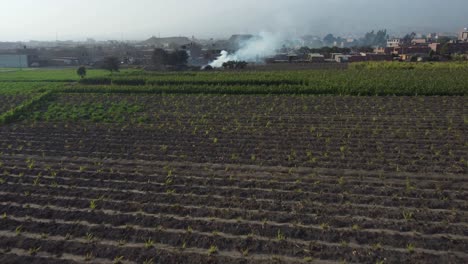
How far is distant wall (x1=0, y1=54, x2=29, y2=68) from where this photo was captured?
154 feet

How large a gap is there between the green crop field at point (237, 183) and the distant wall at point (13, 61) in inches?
1319

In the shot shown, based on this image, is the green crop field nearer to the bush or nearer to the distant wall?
the bush

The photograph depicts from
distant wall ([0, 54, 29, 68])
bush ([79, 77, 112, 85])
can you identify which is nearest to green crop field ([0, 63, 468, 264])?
bush ([79, 77, 112, 85])

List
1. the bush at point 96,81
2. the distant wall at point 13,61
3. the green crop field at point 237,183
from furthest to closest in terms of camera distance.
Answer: the distant wall at point 13,61
the bush at point 96,81
the green crop field at point 237,183

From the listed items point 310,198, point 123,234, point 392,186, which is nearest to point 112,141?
point 123,234

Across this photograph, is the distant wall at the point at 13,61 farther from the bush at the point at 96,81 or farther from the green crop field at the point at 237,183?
the green crop field at the point at 237,183

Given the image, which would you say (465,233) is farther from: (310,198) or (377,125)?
(377,125)

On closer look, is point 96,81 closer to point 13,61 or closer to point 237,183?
point 237,183

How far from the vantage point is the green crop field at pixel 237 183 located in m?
6.59

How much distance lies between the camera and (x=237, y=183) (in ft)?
30.3

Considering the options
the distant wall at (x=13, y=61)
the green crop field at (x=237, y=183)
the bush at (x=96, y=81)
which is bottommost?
the green crop field at (x=237, y=183)

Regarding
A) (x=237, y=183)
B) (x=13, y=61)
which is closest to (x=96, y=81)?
(x=237, y=183)

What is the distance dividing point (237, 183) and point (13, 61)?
49384 mm

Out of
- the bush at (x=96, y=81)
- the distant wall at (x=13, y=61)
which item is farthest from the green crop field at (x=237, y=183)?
the distant wall at (x=13, y=61)
